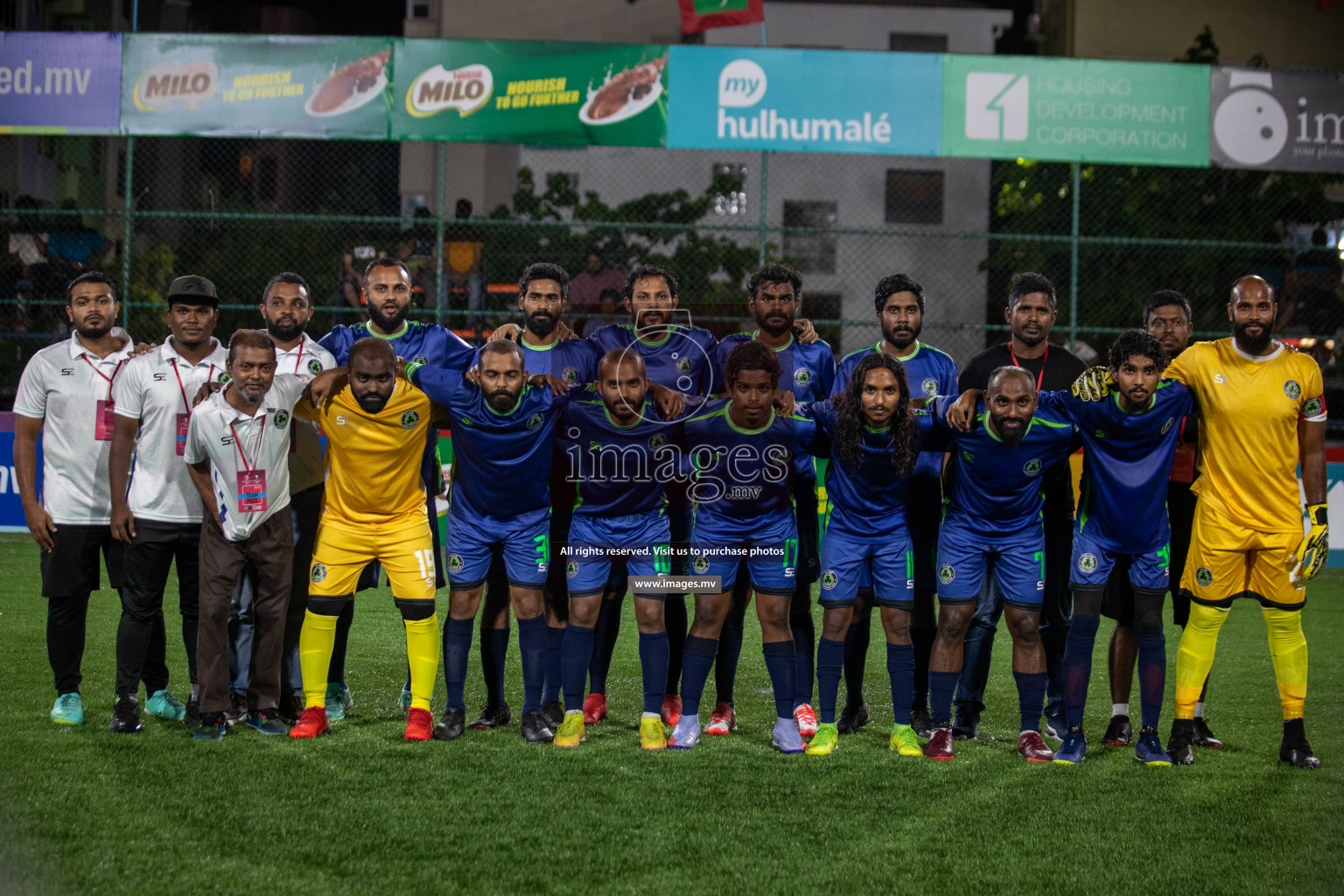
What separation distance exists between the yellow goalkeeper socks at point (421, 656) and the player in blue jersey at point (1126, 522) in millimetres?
2796

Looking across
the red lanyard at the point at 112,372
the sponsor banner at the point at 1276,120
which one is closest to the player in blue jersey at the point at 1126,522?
the red lanyard at the point at 112,372

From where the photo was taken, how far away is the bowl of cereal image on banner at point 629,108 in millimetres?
12125

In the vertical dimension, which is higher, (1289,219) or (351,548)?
(1289,219)

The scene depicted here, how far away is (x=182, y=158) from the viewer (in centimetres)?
2398

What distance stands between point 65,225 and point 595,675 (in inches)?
405

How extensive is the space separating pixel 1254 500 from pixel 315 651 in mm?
4238

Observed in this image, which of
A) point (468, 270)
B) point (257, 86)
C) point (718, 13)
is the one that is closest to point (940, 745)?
point (468, 270)

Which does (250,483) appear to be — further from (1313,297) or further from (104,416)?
(1313,297)

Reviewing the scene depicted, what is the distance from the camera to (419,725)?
5348 mm

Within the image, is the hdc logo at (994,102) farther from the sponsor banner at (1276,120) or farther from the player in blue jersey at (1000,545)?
the player in blue jersey at (1000,545)

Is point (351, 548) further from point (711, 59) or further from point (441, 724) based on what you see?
point (711, 59)

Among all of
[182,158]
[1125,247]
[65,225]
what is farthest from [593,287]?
[182,158]

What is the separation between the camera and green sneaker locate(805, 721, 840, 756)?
525 centimetres

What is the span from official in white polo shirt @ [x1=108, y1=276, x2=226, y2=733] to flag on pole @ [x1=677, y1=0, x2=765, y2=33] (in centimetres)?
903
